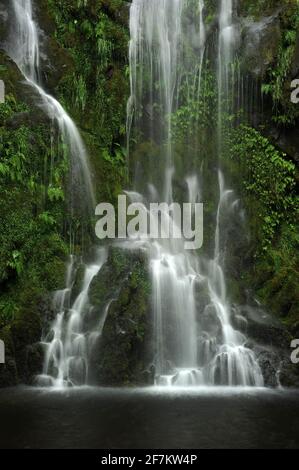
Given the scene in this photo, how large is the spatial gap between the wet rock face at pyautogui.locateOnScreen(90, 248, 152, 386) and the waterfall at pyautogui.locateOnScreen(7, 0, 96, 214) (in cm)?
297

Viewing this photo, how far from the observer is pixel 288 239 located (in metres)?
14.1

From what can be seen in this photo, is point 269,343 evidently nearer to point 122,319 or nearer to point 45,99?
point 122,319

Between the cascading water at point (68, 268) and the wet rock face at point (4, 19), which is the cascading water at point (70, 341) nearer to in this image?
the cascading water at point (68, 268)

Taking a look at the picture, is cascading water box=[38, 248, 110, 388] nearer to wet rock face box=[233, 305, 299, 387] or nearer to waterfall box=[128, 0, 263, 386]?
waterfall box=[128, 0, 263, 386]

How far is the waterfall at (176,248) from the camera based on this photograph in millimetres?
10164

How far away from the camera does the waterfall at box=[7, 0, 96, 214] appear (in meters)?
13.6

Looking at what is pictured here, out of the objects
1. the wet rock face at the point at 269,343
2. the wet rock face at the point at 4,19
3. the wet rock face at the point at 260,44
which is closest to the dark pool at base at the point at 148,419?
the wet rock face at the point at 269,343

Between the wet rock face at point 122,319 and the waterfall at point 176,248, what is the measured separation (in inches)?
11.8

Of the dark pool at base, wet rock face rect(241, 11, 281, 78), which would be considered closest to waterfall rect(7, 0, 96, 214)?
wet rock face rect(241, 11, 281, 78)

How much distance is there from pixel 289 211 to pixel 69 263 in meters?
6.67

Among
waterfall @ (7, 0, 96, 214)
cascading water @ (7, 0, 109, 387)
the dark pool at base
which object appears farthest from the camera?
waterfall @ (7, 0, 96, 214)

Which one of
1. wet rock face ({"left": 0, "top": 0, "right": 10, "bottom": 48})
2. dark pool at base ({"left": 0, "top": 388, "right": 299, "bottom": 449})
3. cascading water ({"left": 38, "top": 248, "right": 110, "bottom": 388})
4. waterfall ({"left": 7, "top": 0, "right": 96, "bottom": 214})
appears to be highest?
wet rock face ({"left": 0, "top": 0, "right": 10, "bottom": 48})

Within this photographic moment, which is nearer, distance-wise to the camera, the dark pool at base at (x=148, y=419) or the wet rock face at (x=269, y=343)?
the dark pool at base at (x=148, y=419)
